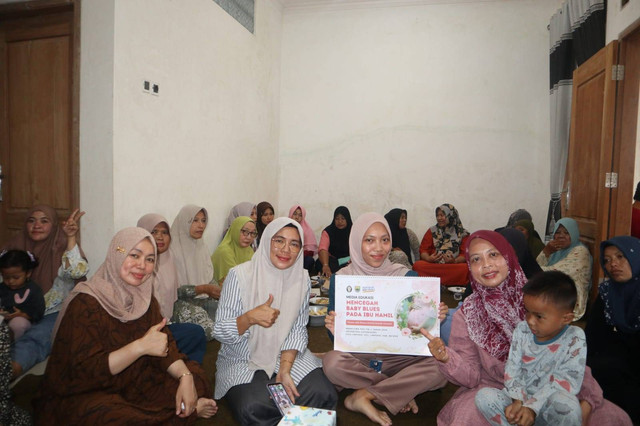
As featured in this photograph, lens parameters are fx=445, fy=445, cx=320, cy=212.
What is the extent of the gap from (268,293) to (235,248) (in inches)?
86.4

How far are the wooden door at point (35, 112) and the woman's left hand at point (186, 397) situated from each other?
7.01 feet

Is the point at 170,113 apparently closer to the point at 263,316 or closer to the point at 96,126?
the point at 96,126

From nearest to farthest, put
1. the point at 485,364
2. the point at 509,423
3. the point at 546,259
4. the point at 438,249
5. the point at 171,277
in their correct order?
1. the point at 509,423
2. the point at 485,364
3. the point at 171,277
4. the point at 546,259
5. the point at 438,249

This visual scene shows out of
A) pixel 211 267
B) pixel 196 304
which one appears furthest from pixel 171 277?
pixel 211 267

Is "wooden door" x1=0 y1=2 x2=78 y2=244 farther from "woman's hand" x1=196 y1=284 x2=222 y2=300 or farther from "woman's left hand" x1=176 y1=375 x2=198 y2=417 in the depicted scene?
"woman's left hand" x1=176 y1=375 x2=198 y2=417

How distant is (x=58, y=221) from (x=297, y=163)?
13.1ft

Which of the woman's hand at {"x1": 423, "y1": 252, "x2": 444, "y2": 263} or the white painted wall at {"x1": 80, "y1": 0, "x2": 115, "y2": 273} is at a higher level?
the white painted wall at {"x1": 80, "y1": 0, "x2": 115, "y2": 273}

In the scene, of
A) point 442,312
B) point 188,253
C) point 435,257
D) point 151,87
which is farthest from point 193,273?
point 435,257

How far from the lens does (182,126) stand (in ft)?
14.3

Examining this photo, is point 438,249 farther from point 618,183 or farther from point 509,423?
point 509,423

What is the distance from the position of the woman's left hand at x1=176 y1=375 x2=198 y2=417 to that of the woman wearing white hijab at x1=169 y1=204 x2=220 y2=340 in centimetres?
144

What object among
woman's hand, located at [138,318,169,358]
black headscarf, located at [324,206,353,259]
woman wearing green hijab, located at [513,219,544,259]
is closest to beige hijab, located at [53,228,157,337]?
woman's hand, located at [138,318,169,358]

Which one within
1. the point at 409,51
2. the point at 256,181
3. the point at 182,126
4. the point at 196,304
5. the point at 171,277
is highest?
the point at 409,51

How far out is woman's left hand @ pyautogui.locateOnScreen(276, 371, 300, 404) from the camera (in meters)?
2.19
